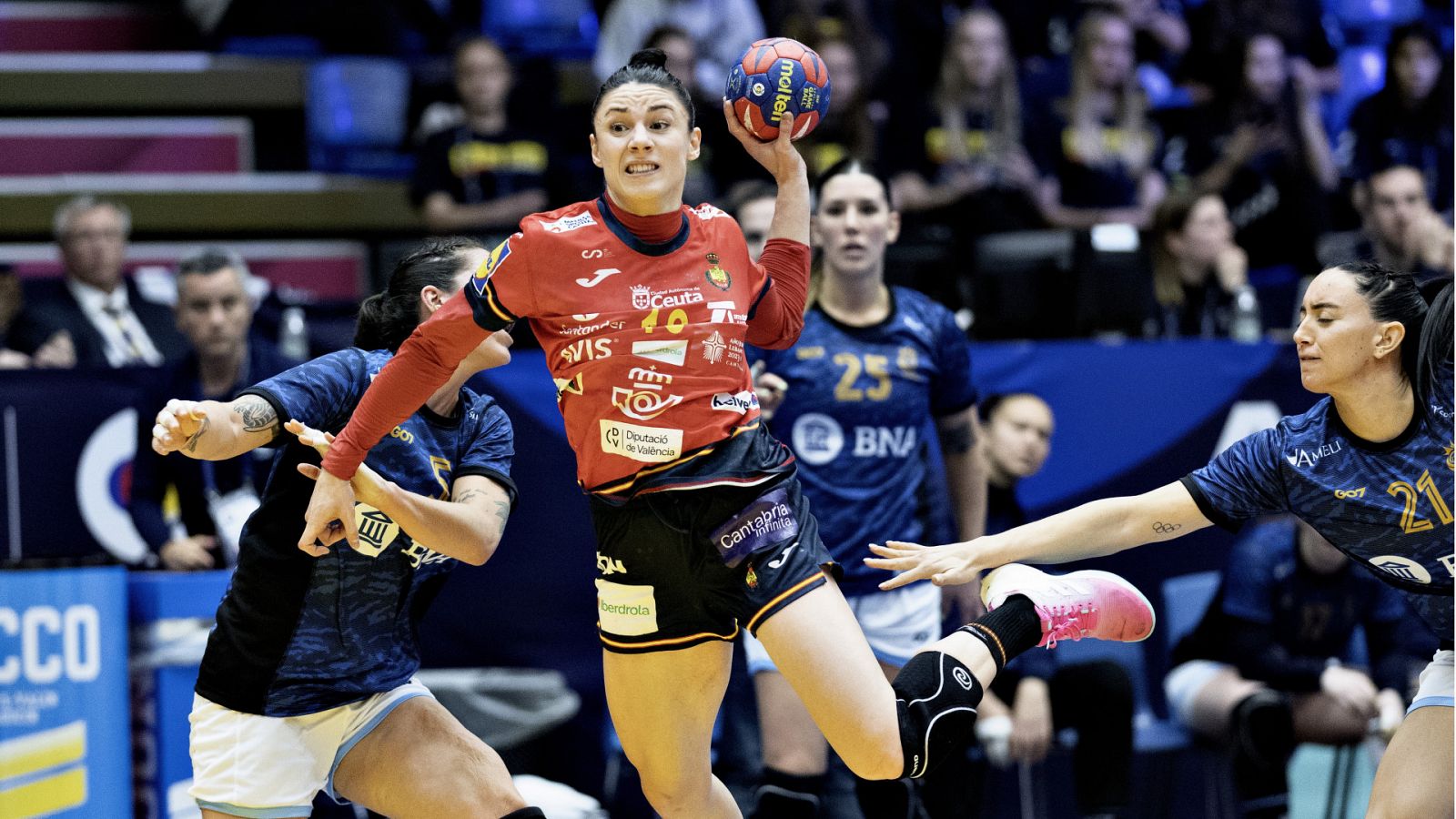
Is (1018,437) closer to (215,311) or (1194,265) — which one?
(1194,265)

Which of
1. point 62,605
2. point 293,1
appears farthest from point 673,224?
point 293,1

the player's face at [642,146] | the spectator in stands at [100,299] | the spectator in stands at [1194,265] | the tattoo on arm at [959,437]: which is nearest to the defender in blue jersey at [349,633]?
the player's face at [642,146]

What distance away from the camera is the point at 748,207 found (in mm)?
5977

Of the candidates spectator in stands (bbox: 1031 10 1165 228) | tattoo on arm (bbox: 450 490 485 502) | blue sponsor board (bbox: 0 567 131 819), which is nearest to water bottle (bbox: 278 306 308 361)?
blue sponsor board (bbox: 0 567 131 819)

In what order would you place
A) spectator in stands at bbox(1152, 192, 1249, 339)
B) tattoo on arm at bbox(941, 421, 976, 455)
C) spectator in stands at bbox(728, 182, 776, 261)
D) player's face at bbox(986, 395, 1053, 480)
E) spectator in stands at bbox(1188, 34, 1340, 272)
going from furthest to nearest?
spectator in stands at bbox(1188, 34, 1340, 272), spectator in stands at bbox(1152, 192, 1249, 339), player's face at bbox(986, 395, 1053, 480), spectator in stands at bbox(728, 182, 776, 261), tattoo on arm at bbox(941, 421, 976, 455)

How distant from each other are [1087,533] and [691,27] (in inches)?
238

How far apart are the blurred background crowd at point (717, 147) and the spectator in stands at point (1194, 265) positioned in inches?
0.5

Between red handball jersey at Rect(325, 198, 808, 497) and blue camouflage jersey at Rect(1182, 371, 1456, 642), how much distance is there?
1.19 meters

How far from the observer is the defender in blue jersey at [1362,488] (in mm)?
4016

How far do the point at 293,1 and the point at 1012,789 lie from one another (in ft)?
20.6

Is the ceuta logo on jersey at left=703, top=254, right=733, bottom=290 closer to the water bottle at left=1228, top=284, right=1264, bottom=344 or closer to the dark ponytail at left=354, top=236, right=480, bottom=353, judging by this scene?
the dark ponytail at left=354, top=236, right=480, bottom=353

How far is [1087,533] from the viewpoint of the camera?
4.14 metres

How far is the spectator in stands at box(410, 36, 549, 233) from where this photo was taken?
854 cm

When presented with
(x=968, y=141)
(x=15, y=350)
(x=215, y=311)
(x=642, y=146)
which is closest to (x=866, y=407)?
(x=642, y=146)
